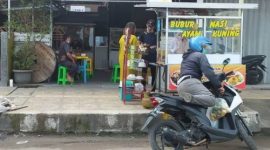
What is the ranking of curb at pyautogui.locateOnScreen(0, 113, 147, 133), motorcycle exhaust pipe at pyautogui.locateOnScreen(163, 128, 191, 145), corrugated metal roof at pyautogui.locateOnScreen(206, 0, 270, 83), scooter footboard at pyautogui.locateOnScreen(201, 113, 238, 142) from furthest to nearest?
corrugated metal roof at pyautogui.locateOnScreen(206, 0, 270, 83) < curb at pyautogui.locateOnScreen(0, 113, 147, 133) < scooter footboard at pyautogui.locateOnScreen(201, 113, 238, 142) < motorcycle exhaust pipe at pyautogui.locateOnScreen(163, 128, 191, 145)

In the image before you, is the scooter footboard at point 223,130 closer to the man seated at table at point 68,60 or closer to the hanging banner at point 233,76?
the hanging banner at point 233,76

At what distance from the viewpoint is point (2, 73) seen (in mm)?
12734

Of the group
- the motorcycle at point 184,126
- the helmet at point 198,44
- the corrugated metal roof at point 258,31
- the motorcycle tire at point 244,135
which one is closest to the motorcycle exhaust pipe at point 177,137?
the motorcycle at point 184,126

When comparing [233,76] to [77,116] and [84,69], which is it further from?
[84,69]

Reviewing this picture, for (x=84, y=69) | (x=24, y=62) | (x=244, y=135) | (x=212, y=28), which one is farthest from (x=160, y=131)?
(x=84, y=69)

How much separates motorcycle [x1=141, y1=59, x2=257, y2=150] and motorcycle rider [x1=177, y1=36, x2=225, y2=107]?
0.42ft

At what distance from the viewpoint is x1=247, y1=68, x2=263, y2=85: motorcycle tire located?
13.9 meters

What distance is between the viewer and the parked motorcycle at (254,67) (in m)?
13.8

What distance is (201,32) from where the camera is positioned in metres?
10.1

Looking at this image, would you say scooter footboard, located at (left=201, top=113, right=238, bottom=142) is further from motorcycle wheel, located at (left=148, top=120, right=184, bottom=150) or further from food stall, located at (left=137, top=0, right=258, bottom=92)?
food stall, located at (left=137, top=0, right=258, bottom=92)

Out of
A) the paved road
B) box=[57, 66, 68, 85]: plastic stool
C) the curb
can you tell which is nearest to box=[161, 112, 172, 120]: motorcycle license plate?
the paved road

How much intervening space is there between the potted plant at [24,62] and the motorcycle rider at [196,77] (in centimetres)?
665

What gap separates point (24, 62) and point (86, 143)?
5386 mm

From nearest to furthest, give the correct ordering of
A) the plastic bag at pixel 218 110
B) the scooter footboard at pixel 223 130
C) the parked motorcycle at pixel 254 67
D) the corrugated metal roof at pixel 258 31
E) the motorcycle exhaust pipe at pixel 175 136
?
the motorcycle exhaust pipe at pixel 175 136
the scooter footboard at pixel 223 130
the plastic bag at pixel 218 110
the parked motorcycle at pixel 254 67
the corrugated metal roof at pixel 258 31
